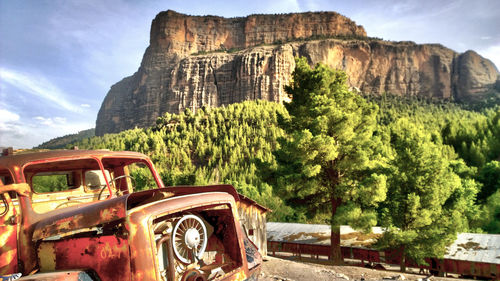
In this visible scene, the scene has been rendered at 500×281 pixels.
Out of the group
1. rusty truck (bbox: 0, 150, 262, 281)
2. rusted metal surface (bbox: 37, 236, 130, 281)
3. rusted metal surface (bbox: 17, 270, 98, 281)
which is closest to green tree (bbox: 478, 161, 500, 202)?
rusty truck (bbox: 0, 150, 262, 281)

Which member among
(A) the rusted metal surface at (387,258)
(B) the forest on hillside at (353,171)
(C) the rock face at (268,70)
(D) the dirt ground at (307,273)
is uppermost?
(C) the rock face at (268,70)

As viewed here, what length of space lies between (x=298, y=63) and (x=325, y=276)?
1272cm

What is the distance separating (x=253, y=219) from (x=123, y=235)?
18.2 metres

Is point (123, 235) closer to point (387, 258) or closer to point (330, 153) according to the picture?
point (330, 153)

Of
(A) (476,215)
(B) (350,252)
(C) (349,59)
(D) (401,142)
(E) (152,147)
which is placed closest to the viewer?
(D) (401,142)

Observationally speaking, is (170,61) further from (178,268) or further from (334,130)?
(178,268)

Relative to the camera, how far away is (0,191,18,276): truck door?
12.4ft

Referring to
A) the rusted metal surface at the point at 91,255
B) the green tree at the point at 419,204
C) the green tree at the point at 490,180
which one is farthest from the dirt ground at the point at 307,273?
the green tree at the point at 490,180

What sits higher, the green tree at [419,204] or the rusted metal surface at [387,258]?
the green tree at [419,204]

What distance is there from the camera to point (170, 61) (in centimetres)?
18325

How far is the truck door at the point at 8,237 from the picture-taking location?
3.77m

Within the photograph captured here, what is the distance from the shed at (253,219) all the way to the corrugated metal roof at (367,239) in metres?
7.62

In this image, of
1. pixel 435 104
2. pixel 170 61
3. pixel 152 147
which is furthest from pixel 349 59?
pixel 152 147

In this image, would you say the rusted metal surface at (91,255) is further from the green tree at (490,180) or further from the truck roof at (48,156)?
the green tree at (490,180)
